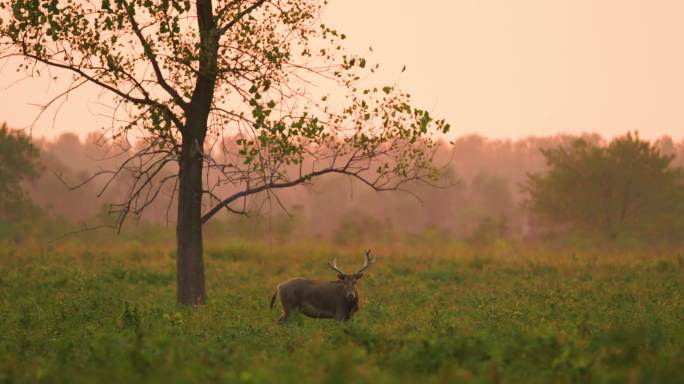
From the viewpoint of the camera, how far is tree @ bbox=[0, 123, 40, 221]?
58031mm

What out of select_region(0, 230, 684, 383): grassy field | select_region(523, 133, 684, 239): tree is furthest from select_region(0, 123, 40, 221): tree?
select_region(523, 133, 684, 239): tree

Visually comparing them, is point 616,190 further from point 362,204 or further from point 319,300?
point 362,204

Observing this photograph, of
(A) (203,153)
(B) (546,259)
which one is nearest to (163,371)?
(A) (203,153)

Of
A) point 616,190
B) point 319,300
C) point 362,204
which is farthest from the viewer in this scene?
point 362,204

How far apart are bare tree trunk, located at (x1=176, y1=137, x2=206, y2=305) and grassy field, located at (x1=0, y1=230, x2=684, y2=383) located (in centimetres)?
68

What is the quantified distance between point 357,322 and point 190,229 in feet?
20.7

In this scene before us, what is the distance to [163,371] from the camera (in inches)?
388

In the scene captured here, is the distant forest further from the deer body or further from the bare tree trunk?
the deer body

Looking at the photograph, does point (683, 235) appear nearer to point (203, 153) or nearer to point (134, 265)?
point (134, 265)

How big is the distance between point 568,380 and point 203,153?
11774 millimetres

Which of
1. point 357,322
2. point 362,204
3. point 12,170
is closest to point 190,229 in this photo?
point 357,322

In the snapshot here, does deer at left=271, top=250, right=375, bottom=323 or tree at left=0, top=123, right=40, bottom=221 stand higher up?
tree at left=0, top=123, right=40, bottom=221

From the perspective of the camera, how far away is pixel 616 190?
196 feet

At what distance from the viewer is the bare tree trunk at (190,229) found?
69.2ft
